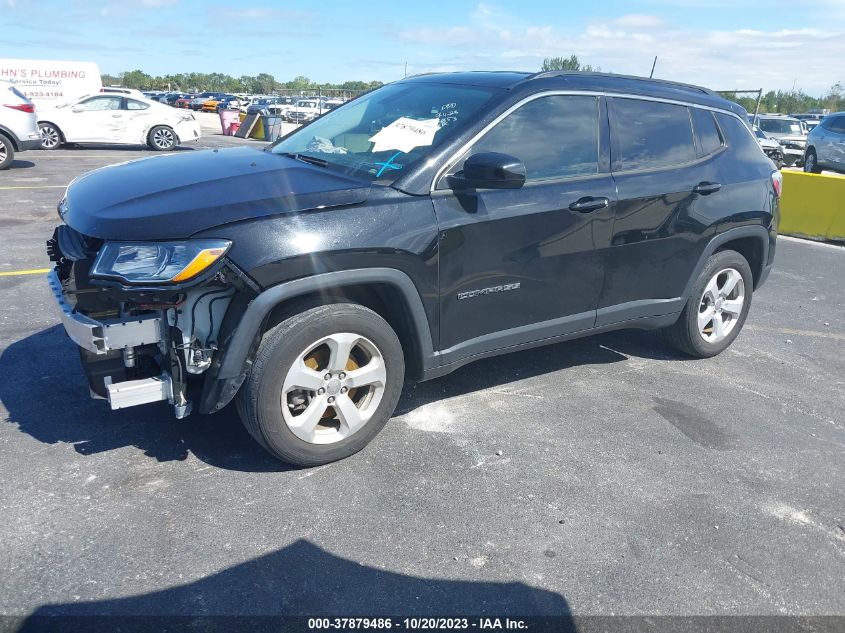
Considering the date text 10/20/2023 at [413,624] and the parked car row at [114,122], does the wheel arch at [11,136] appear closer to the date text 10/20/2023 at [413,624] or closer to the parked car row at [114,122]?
the parked car row at [114,122]

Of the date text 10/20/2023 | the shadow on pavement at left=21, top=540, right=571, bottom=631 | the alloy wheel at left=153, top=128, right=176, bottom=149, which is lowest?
the date text 10/20/2023

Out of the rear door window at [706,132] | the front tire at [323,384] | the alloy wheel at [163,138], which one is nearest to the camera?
the front tire at [323,384]

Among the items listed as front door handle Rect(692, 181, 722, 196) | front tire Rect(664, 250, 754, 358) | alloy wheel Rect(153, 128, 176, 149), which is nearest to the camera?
front door handle Rect(692, 181, 722, 196)

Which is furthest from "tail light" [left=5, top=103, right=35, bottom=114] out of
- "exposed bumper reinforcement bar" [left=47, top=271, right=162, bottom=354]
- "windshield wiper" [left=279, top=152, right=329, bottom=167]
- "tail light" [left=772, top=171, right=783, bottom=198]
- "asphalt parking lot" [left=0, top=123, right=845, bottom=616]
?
"tail light" [left=772, top=171, right=783, bottom=198]

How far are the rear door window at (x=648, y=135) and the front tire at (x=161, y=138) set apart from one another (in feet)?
52.0

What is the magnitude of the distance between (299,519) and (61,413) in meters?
1.64

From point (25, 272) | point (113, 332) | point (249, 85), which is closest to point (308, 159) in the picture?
point (113, 332)

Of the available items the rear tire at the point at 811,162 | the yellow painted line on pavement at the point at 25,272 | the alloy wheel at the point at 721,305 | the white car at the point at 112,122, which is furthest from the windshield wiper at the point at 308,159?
the rear tire at the point at 811,162

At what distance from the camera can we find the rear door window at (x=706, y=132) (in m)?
4.65

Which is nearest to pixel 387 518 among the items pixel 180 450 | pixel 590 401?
pixel 180 450

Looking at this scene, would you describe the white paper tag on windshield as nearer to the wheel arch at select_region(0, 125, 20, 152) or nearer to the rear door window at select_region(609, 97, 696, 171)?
the rear door window at select_region(609, 97, 696, 171)

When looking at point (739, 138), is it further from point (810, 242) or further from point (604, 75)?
point (810, 242)

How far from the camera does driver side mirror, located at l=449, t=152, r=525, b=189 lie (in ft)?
10.8

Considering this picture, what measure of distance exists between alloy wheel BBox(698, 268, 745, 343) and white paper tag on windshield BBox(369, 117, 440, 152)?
2386 millimetres
